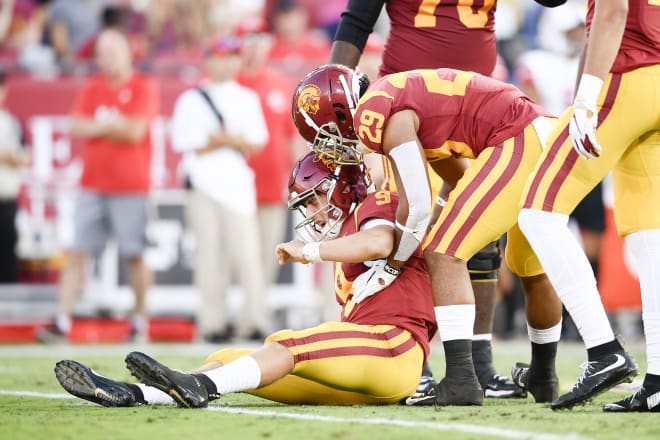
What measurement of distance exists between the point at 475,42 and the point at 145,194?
449 centimetres

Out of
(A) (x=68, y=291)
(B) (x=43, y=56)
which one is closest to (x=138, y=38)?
(B) (x=43, y=56)

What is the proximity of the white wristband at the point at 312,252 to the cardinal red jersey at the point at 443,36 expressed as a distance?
3.67 ft

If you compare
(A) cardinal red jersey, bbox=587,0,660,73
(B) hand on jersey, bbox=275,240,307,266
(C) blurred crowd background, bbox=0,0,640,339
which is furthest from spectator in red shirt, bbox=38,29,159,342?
(A) cardinal red jersey, bbox=587,0,660,73

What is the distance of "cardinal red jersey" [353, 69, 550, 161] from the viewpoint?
4.09 metres

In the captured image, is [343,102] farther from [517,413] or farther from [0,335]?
[0,335]

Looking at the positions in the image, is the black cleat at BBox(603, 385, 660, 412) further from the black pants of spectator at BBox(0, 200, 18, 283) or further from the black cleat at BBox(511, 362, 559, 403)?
the black pants of spectator at BBox(0, 200, 18, 283)

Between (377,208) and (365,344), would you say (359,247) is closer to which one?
(377,208)

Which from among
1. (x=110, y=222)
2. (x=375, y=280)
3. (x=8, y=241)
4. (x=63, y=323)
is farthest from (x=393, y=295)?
(x=8, y=241)

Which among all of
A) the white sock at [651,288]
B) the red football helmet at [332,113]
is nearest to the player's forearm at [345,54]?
the red football helmet at [332,113]

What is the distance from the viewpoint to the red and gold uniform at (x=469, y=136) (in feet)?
13.3

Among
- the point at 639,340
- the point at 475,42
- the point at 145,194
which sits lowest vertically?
the point at 639,340

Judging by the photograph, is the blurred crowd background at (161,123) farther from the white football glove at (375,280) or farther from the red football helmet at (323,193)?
the white football glove at (375,280)

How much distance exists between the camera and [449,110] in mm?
4148

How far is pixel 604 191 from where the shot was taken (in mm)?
9000
